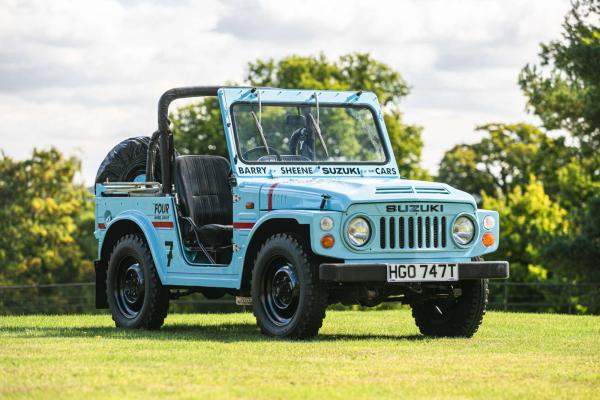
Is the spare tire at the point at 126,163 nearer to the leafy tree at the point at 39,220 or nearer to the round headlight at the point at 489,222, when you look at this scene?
the round headlight at the point at 489,222

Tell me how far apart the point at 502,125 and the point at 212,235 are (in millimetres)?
60004

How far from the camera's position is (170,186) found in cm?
1652

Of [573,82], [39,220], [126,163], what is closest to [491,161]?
[39,220]

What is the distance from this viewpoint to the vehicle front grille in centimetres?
1409

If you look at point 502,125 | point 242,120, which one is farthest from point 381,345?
point 502,125

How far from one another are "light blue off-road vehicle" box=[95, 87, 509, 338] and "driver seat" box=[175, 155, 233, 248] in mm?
17

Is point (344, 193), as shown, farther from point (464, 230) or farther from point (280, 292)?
point (464, 230)

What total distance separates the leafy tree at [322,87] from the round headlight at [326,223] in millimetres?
41202

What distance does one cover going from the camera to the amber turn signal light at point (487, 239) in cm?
1480

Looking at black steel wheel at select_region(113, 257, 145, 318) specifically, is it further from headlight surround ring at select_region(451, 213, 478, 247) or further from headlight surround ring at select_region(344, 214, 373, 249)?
headlight surround ring at select_region(451, 213, 478, 247)

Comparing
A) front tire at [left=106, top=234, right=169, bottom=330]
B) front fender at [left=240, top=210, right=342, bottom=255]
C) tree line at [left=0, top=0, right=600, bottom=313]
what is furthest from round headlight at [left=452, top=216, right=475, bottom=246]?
tree line at [left=0, top=0, right=600, bottom=313]

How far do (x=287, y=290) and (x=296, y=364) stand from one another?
2.80 m

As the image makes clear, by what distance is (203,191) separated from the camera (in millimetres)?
16438

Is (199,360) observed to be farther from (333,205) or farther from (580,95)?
(580,95)
